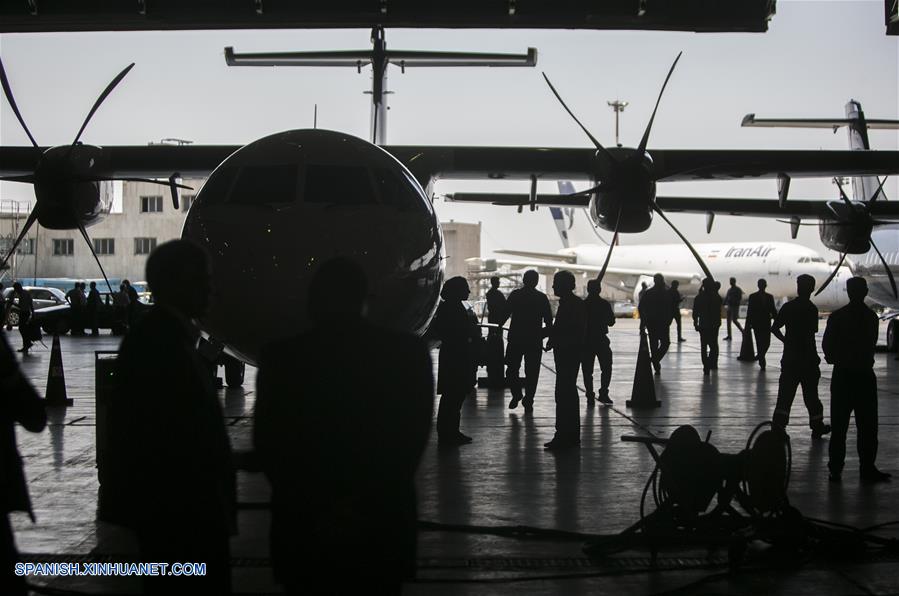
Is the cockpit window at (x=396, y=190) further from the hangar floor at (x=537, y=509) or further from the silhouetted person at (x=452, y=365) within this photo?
the hangar floor at (x=537, y=509)

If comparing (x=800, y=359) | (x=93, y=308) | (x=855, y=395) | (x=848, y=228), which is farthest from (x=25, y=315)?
(x=855, y=395)

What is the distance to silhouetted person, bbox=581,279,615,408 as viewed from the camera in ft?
38.3

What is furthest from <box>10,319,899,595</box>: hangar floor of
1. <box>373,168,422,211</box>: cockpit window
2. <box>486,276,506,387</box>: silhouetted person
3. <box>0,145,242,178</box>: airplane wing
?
<box>0,145,242,178</box>: airplane wing

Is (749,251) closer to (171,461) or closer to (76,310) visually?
(76,310)

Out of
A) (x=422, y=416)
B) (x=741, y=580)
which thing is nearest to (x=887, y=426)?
(x=741, y=580)

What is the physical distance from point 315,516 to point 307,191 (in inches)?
175

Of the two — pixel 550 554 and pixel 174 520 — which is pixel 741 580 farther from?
pixel 174 520

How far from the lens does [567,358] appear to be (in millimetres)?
8805

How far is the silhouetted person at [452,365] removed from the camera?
340 inches

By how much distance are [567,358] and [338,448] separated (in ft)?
20.5

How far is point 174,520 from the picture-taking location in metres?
2.76

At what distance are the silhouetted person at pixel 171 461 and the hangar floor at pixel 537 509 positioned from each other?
1800mm

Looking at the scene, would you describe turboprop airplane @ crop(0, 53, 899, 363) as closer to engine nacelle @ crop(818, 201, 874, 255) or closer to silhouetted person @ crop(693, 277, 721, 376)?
silhouetted person @ crop(693, 277, 721, 376)

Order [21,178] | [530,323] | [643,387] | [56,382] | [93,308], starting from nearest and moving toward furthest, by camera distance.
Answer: [530,323] < [56,382] < [643,387] < [21,178] < [93,308]
